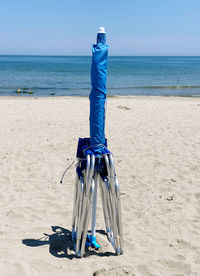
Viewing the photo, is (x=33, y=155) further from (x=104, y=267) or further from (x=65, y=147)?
(x=104, y=267)

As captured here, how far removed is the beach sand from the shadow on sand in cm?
1

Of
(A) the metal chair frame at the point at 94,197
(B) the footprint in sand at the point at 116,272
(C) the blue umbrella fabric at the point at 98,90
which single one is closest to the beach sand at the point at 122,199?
(B) the footprint in sand at the point at 116,272

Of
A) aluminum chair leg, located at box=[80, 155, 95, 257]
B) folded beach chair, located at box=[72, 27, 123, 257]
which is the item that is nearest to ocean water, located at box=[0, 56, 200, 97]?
folded beach chair, located at box=[72, 27, 123, 257]

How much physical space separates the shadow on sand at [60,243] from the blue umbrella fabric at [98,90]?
1.38 metres

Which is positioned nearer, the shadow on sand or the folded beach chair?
the folded beach chair

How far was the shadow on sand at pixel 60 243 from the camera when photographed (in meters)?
3.99

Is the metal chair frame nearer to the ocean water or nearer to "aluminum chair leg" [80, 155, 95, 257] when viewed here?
"aluminum chair leg" [80, 155, 95, 257]

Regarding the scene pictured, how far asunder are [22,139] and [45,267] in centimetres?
585

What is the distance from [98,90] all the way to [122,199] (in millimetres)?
2635

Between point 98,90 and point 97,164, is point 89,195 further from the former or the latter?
point 98,90

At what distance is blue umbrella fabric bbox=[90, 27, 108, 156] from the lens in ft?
11.5

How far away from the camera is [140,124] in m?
11.0

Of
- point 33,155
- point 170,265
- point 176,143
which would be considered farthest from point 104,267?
point 176,143

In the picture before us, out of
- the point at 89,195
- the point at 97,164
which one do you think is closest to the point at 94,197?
the point at 89,195
